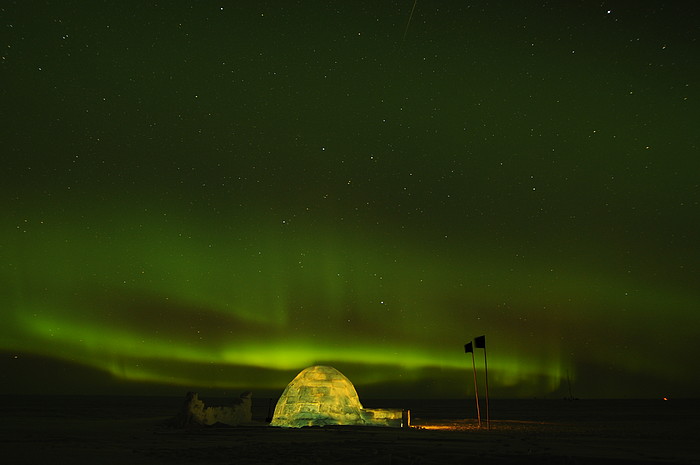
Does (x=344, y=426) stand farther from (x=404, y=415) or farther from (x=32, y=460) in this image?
(x=32, y=460)

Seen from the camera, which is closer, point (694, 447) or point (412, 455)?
point (412, 455)

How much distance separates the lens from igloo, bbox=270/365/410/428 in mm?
33094

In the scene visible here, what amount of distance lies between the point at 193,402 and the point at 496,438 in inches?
641

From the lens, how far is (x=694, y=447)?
77.6 feet

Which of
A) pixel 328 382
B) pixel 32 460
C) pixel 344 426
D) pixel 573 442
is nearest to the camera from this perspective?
pixel 32 460

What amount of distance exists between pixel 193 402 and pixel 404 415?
11.5m

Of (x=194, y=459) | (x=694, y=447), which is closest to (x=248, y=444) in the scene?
(x=194, y=459)

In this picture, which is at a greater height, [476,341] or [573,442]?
[476,341]

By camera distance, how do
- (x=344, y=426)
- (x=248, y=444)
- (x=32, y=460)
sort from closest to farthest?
(x=32, y=460) < (x=248, y=444) < (x=344, y=426)

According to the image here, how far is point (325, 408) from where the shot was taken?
1314 inches

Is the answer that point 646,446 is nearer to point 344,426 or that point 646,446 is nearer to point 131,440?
point 344,426

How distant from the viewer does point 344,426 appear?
106 feet

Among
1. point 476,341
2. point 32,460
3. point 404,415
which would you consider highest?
point 476,341

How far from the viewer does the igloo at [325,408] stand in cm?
3309
